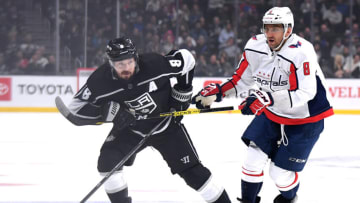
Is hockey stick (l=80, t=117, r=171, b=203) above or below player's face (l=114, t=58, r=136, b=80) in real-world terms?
below

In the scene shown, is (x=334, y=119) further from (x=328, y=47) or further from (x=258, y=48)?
(x=258, y=48)

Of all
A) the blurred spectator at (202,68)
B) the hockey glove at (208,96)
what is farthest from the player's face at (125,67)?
the blurred spectator at (202,68)

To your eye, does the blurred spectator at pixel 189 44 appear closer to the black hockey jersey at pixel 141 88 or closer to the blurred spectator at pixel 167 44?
the blurred spectator at pixel 167 44

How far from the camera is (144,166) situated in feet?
16.1

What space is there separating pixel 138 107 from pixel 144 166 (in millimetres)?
1748

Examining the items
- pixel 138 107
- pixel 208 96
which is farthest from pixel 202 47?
pixel 138 107

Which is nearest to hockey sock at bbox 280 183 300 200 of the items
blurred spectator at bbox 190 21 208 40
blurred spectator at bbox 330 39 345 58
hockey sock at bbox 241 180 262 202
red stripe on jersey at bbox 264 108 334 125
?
hockey sock at bbox 241 180 262 202

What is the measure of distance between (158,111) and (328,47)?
23.2 feet

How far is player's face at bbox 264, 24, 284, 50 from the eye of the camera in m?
3.13

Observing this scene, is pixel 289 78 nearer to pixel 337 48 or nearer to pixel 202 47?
pixel 202 47

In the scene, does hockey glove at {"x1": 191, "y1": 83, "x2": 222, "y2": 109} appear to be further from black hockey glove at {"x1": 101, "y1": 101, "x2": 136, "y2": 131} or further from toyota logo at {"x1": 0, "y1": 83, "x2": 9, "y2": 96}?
toyota logo at {"x1": 0, "y1": 83, "x2": 9, "y2": 96}

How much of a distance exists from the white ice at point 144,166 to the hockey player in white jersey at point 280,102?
0.54 meters

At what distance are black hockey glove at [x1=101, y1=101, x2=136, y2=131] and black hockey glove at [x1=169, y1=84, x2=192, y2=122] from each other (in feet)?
0.93

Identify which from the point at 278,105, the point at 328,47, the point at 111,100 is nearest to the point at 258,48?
the point at 278,105
